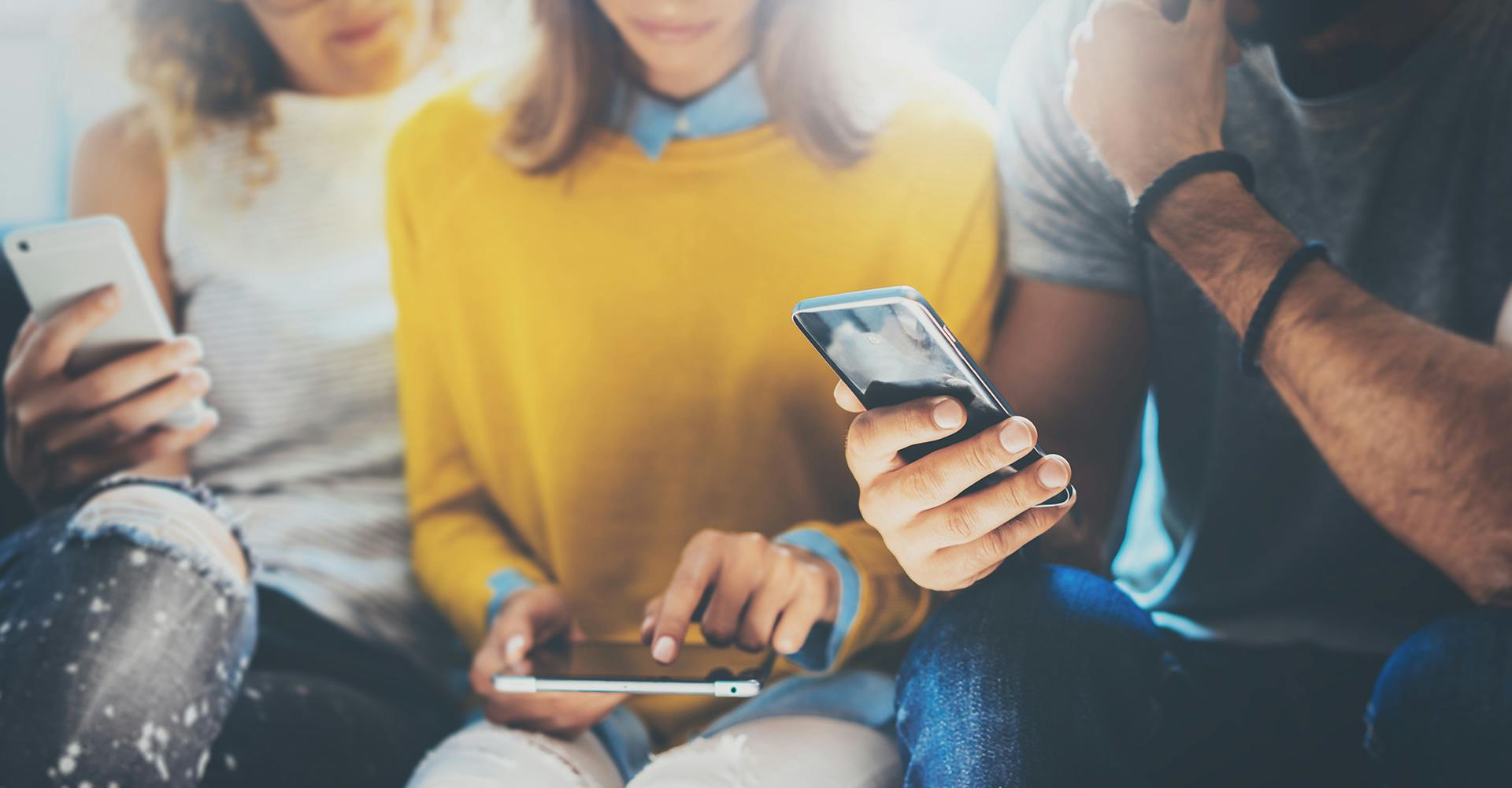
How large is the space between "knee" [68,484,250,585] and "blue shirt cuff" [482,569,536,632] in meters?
0.17

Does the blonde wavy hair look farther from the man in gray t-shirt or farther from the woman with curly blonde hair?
the man in gray t-shirt

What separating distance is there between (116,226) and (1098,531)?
2.44 feet

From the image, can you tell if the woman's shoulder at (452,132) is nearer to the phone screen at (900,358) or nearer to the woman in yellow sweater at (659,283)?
the woman in yellow sweater at (659,283)

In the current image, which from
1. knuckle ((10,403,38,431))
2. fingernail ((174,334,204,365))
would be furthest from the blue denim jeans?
knuckle ((10,403,38,431))

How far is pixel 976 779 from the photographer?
52cm

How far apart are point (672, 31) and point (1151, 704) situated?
0.54 meters

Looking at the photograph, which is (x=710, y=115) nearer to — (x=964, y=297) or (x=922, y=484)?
(x=964, y=297)

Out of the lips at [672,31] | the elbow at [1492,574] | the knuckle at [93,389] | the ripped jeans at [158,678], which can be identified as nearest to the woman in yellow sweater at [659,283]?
the lips at [672,31]

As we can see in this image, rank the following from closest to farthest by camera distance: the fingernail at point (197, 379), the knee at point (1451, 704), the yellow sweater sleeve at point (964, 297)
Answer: the knee at point (1451, 704) → the yellow sweater sleeve at point (964, 297) → the fingernail at point (197, 379)

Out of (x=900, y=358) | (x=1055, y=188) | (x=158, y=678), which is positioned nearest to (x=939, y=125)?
(x=1055, y=188)

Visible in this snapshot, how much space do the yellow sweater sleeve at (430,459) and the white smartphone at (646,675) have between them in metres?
0.14

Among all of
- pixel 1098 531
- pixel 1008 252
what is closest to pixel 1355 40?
pixel 1008 252

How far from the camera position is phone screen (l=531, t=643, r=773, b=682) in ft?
2.07

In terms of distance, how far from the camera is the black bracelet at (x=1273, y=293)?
1.89ft
